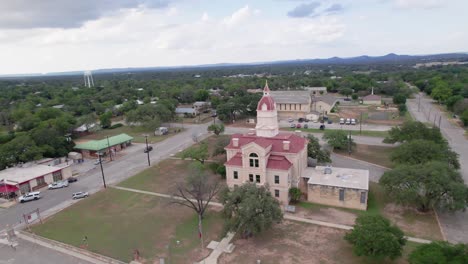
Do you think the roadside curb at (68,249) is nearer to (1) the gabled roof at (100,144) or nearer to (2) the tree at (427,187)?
(1) the gabled roof at (100,144)

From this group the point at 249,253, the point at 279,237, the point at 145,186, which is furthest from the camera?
the point at 145,186

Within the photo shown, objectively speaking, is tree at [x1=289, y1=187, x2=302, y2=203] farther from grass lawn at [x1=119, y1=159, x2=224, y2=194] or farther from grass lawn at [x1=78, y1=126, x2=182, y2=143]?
grass lawn at [x1=78, y1=126, x2=182, y2=143]

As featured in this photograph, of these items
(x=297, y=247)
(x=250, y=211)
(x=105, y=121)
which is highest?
(x=250, y=211)

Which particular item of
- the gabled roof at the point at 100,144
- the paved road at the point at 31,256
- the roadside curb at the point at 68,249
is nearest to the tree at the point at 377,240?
the roadside curb at the point at 68,249

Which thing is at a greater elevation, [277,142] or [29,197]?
[277,142]

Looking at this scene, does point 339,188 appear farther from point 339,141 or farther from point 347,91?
point 347,91

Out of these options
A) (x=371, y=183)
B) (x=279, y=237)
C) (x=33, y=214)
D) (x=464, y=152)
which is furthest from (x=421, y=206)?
(x=33, y=214)

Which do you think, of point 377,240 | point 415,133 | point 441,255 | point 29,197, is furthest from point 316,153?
point 29,197

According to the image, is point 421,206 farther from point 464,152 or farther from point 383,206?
point 464,152
